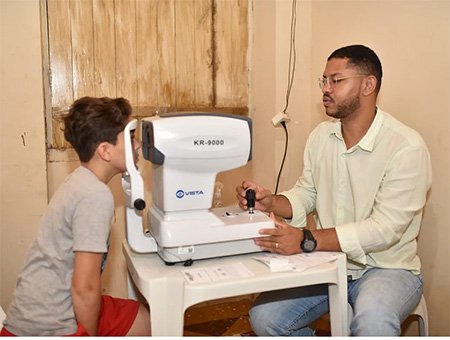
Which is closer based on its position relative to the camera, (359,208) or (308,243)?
(308,243)

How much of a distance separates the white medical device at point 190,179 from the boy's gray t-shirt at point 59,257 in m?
0.11

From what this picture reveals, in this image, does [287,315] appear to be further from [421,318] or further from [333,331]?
[421,318]

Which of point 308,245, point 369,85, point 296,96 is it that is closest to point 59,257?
point 308,245

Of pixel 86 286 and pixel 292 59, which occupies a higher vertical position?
pixel 292 59

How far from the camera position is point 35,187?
1928mm

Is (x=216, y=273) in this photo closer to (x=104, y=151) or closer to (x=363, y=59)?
(x=104, y=151)

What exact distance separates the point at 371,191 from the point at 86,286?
36.4 inches

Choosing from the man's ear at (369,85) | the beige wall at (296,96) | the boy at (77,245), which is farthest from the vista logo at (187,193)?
the beige wall at (296,96)

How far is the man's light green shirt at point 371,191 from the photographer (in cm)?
141

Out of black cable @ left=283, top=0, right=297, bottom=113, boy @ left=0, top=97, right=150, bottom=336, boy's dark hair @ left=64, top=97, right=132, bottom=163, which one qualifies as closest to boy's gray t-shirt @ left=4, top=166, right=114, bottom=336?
boy @ left=0, top=97, right=150, bottom=336

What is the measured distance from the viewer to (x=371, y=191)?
153 centimetres

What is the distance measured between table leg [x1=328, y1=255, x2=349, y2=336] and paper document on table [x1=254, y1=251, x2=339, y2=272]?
0.03 m

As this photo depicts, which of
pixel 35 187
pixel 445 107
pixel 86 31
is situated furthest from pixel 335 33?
pixel 35 187

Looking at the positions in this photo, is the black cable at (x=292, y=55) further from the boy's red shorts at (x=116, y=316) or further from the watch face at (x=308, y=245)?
the boy's red shorts at (x=116, y=316)
